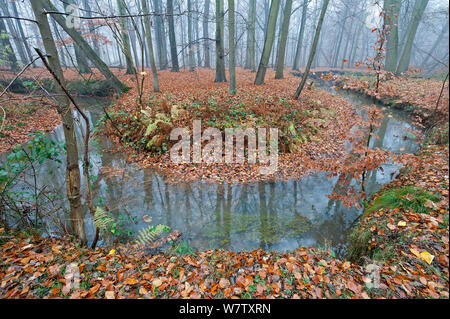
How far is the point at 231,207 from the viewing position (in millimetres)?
5539

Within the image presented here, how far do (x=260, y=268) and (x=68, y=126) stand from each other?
12.3 feet

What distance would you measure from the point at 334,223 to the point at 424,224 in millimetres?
2024

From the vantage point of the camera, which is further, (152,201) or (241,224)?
(152,201)

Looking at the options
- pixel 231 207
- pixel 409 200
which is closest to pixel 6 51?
pixel 231 207

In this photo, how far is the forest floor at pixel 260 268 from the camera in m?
2.45

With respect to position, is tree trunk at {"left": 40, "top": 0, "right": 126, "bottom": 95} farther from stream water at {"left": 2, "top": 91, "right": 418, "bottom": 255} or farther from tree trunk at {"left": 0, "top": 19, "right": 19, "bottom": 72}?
stream water at {"left": 2, "top": 91, "right": 418, "bottom": 255}

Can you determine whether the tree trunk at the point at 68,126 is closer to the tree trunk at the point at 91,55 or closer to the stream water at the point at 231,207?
the stream water at the point at 231,207

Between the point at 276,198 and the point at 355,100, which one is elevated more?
the point at 355,100

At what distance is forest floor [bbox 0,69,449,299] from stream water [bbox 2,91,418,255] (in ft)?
2.31

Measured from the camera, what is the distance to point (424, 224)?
302 cm

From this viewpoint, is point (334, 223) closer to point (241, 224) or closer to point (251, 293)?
point (241, 224)

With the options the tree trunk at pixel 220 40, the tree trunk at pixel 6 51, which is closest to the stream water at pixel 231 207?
the tree trunk at pixel 220 40


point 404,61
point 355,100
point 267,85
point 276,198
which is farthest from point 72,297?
point 404,61

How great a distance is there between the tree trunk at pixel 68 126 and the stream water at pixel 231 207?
102 cm
